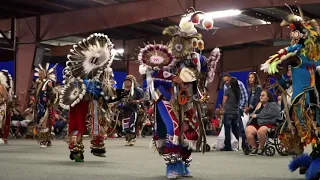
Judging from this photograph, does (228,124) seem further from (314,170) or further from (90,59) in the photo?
(314,170)

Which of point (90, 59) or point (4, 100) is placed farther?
point (4, 100)

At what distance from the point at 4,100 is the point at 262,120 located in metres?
5.57

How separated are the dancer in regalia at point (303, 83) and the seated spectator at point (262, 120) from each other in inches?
147

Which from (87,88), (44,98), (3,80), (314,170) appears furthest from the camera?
(3,80)

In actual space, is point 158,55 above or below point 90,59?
below

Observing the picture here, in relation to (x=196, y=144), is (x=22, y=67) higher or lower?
higher

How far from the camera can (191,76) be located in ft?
17.8

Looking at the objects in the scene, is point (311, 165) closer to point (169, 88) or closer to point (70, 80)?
point (169, 88)

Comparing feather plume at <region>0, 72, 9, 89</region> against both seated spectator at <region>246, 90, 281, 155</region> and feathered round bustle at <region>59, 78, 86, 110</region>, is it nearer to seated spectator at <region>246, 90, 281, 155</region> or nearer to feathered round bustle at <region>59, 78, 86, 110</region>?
feathered round bustle at <region>59, 78, 86, 110</region>

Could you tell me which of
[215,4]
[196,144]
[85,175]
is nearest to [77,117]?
[85,175]

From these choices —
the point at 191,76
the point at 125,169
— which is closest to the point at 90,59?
the point at 125,169

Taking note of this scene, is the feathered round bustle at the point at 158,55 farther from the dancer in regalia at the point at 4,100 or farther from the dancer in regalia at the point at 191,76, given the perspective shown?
the dancer in regalia at the point at 4,100

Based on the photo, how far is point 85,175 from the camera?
17.9ft

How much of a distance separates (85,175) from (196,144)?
118 centimetres
